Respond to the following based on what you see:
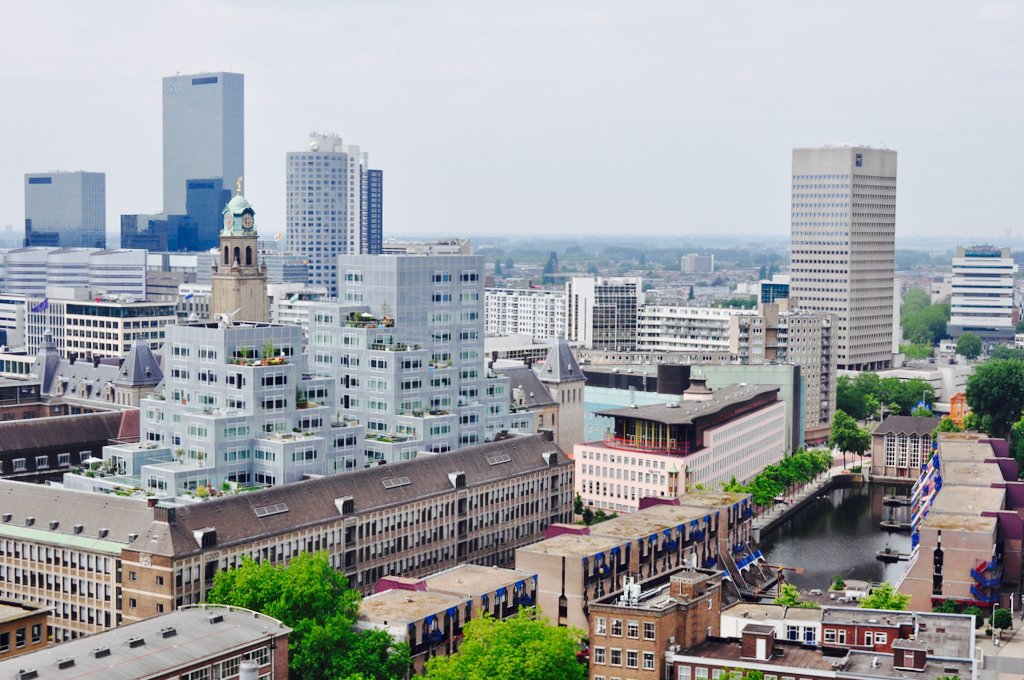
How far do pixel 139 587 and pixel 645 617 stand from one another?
1431 inches

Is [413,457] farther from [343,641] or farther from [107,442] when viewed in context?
[343,641]

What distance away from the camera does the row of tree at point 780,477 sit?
17075 cm

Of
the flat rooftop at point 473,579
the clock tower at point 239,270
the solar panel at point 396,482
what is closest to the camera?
the flat rooftop at point 473,579

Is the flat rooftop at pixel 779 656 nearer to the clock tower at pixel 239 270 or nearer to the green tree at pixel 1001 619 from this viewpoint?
the green tree at pixel 1001 619

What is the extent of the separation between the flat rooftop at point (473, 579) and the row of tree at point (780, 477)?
57741 millimetres

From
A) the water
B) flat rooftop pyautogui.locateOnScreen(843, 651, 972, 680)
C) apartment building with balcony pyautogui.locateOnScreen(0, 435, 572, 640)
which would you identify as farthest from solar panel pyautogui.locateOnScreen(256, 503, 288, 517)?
the water

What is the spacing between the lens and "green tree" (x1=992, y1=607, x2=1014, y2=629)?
120500mm

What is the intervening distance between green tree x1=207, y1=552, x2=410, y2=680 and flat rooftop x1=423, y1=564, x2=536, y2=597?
829 centimetres

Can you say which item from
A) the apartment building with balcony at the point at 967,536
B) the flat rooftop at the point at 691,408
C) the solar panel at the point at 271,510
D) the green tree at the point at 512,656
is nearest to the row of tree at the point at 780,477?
the flat rooftop at the point at 691,408

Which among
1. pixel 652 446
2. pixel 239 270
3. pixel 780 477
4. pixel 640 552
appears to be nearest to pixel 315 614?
pixel 640 552

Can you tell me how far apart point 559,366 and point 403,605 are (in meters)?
91.2

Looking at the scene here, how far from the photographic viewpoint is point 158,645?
267ft

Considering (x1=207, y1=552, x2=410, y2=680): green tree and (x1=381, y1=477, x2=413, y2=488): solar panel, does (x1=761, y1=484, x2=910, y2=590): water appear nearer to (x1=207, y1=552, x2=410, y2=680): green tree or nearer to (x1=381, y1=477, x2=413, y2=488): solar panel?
(x1=381, y1=477, x2=413, y2=488): solar panel

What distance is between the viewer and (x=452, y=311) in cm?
14562
